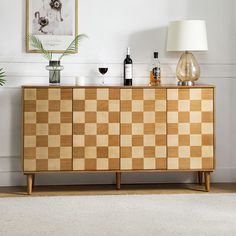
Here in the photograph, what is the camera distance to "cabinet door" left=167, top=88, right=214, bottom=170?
4.68 m

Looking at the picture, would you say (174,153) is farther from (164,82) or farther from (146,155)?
(164,82)

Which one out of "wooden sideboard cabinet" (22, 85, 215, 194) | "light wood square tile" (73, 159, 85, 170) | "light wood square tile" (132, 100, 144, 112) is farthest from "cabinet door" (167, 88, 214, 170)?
"light wood square tile" (73, 159, 85, 170)

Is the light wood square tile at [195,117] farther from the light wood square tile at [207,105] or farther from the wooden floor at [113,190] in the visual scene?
the wooden floor at [113,190]

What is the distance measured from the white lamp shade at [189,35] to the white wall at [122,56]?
24cm

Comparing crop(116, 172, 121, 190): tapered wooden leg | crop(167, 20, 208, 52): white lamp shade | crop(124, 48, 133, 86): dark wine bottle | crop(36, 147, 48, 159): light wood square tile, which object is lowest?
crop(116, 172, 121, 190): tapered wooden leg

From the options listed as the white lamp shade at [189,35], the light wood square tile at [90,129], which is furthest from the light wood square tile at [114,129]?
the white lamp shade at [189,35]

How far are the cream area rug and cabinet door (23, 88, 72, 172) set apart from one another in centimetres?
31

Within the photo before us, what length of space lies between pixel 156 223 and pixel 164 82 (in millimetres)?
1733

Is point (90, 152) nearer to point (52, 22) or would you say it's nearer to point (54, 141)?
point (54, 141)

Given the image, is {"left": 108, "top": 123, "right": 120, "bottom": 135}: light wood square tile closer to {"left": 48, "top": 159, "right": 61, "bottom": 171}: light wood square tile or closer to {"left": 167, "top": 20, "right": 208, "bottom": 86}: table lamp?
{"left": 48, "top": 159, "right": 61, "bottom": 171}: light wood square tile

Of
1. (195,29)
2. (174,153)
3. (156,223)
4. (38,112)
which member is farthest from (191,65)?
(156,223)

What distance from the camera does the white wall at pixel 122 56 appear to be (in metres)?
4.93

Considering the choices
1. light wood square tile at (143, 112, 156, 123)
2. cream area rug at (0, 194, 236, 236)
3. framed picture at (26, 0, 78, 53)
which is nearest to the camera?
cream area rug at (0, 194, 236, 236)

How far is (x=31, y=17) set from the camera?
16.1 ft
